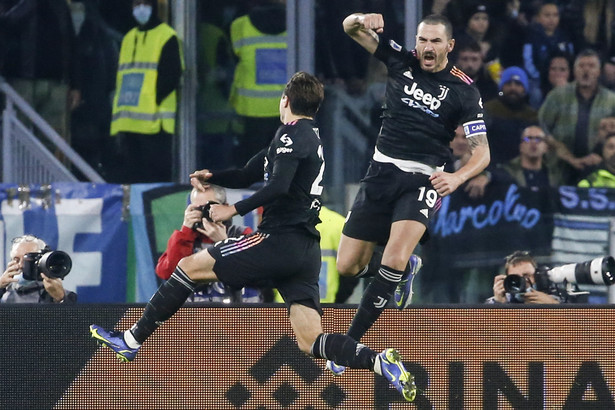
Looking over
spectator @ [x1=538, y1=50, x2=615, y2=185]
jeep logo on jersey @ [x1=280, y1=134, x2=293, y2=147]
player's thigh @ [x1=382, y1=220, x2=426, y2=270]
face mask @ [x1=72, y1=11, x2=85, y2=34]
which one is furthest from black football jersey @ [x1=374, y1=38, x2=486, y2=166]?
face mask @ [x1=72, y1=11, x2=85, y2=34]

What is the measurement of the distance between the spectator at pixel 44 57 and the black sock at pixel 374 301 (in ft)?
15.6

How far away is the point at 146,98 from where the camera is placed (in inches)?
468

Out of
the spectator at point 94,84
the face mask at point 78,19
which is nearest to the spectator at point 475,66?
the spectator at point 94,84

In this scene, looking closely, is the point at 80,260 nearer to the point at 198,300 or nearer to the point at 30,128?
the point at 30,128

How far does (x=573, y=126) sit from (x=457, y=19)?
1315 mm

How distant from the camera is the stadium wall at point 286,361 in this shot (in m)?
8.60

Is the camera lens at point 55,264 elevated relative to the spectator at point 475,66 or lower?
lower

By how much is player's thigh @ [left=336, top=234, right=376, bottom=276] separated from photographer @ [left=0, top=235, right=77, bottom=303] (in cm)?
191

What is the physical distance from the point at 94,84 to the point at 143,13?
803 millimetres

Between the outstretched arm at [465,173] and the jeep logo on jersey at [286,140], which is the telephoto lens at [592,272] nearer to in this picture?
the outstretched arm at [465,173]

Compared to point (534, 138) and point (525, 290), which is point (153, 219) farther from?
point (525, 290)

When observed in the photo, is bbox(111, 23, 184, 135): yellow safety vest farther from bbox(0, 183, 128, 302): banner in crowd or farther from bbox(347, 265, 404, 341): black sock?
bbox(347, 265, 404, 341): black sock

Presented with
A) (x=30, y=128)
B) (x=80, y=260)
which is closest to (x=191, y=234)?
(x=80, y=260)

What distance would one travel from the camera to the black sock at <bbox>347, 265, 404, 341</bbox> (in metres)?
8.35
